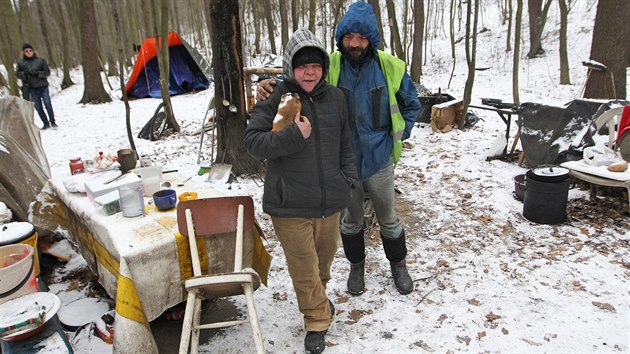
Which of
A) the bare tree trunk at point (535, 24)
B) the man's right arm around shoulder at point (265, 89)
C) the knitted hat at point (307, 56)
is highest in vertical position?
the bare tree trunk at point (535, 24)

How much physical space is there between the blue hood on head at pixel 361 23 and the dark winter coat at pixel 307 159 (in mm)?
453

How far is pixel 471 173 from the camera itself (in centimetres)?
562

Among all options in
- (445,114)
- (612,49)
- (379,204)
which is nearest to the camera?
(379,204)

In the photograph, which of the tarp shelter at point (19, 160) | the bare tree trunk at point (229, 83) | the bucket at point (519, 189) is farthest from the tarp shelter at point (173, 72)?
the bucket at point (519, 189)

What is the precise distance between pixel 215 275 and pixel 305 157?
2.61ft

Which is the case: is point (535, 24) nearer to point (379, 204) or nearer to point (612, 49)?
point (612, 49)

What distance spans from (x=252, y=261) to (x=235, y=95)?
9.73 feet

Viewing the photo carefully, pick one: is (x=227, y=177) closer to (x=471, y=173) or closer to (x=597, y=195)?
(x=471, y=173)

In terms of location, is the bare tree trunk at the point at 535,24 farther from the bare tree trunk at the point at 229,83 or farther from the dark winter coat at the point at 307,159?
the dark winter coat at the point at 307,159

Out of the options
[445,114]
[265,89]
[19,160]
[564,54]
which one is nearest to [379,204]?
[265,89]

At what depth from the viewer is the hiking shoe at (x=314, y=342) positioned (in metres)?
2.54

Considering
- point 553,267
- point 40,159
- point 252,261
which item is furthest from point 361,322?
point 40,159

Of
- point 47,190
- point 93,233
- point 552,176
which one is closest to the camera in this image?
point 93,233

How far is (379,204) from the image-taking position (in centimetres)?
290
